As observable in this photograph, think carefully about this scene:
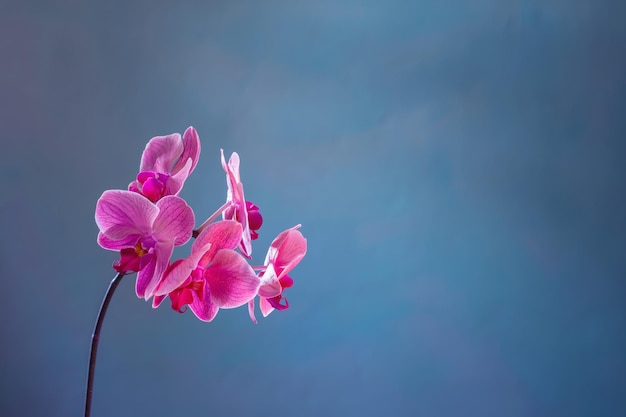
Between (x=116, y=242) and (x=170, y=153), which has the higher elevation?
(x=170, y=153)

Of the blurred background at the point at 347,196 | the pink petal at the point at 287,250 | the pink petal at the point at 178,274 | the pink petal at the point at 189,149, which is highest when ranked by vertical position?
the blurred background at the point at 347,196

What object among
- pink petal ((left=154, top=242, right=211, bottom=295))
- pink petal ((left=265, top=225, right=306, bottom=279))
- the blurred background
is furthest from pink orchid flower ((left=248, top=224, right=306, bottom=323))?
the blurred background

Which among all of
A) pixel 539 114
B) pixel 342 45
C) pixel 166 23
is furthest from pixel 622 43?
pixel 166 23

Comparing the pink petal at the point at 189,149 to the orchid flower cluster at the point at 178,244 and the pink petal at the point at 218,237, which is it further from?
the pink petal at the point at 218,237

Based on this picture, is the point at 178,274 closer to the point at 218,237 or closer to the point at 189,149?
the point at 218,237

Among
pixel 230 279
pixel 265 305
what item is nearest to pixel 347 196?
pixel 265 305

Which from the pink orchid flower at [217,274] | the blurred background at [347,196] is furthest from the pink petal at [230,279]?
the blurred background at [347,196]
